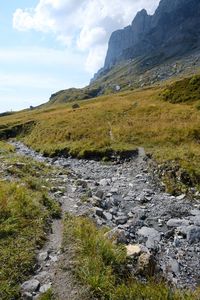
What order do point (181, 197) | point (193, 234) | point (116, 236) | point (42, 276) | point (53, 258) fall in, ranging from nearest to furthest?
point (42, 276)
point (53, 258)
point (116, 236)
point (193, 234)
point (181, 197)

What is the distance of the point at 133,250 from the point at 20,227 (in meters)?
4.19

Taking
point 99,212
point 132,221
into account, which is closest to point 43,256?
point 99,212

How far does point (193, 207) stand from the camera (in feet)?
59.3

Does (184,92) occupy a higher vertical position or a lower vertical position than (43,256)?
higher

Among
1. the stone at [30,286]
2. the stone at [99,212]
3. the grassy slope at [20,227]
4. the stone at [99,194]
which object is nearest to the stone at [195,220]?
the stone at [99,212]

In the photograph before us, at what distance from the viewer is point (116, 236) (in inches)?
487

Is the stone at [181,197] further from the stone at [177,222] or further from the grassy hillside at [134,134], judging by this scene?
the stone at [177,222]

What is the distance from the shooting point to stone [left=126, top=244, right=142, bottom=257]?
37.1 ft

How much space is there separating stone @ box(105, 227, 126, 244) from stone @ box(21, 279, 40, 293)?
3083 mm

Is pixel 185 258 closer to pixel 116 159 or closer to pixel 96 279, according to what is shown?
pixel 96 279

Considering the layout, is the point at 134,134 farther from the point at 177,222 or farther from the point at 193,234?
the point at 193,234

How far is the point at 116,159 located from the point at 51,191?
1222cm

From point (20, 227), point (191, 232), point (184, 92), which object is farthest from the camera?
point (184, 92)

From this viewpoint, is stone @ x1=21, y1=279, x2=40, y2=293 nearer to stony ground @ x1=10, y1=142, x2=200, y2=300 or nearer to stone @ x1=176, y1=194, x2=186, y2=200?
stony ground @ x1=10, y1=142, x2=200, y2=300
